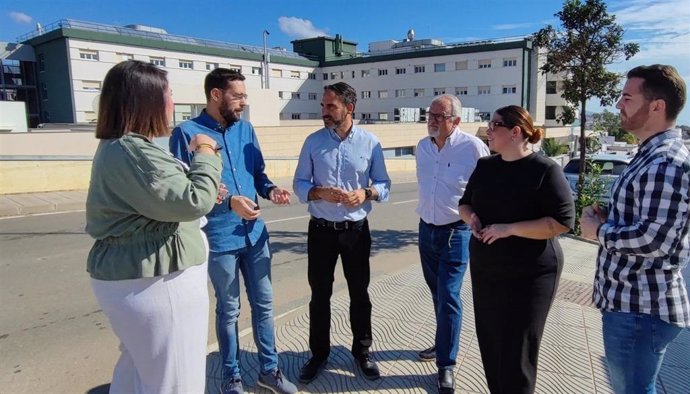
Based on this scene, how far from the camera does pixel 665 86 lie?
1985mm

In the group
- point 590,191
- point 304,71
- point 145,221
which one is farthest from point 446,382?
point 304,71

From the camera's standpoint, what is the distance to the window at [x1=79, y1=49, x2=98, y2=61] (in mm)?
39875

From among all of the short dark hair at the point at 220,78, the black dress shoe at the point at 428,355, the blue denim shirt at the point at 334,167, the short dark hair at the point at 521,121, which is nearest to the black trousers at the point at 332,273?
the blue denim shirt at the point at 334,167

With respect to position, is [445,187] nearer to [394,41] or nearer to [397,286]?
[397,286]

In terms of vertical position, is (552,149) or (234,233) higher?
(234,233)

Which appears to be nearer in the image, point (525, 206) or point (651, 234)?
point (651, 234)

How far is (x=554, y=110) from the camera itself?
55500mm

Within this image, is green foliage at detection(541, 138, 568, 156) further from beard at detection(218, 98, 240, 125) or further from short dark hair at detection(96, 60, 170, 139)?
short dark hair at detection(96, 60, 170, 139)

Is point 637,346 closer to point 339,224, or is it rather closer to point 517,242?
point 517,242

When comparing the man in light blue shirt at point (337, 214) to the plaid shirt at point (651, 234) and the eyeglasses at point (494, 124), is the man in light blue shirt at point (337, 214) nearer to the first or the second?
the eyeglasses at point (494, 124)

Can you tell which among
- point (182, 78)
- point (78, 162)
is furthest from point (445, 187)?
point (182, 78)

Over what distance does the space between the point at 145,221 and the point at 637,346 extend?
2159mm

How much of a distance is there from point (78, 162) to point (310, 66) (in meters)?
48.7

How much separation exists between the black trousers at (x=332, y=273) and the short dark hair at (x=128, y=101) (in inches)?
65.2
